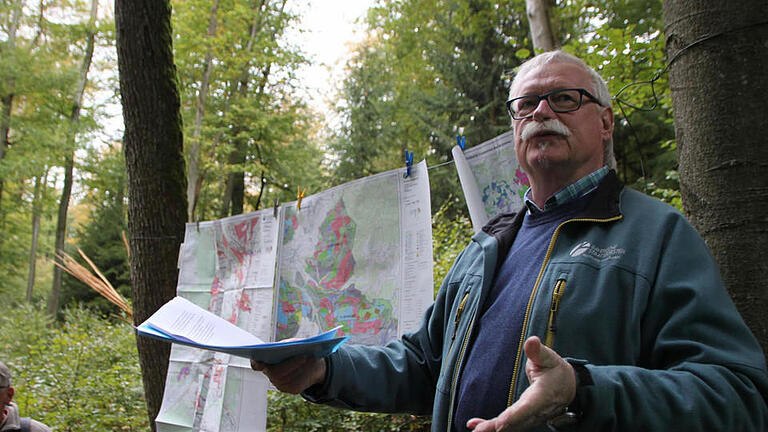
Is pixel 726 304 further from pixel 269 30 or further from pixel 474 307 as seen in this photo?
pixel 269 30

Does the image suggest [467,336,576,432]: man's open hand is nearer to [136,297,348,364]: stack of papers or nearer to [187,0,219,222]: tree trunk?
[136,297,348,364]: stack of papers

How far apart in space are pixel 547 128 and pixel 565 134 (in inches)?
2.0

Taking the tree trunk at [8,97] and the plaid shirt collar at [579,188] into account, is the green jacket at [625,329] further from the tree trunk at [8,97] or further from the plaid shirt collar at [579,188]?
the tree trunk at [8,97]

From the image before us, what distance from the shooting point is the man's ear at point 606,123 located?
1.48m

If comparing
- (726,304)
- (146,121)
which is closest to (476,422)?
(726,304)

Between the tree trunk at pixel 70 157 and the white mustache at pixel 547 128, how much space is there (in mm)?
14362

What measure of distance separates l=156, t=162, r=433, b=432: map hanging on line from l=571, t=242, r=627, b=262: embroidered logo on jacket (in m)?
0.98

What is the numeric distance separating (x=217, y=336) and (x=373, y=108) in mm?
13062

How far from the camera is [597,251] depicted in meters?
1.17

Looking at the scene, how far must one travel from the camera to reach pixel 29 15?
1466cm

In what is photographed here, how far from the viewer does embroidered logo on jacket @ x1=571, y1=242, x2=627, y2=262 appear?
45.3 inches

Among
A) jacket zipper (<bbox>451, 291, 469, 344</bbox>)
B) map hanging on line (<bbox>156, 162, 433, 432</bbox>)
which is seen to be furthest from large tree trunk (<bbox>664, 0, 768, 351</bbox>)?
map hanging on line (<bbox>156, 162, 433, 432</bbox>)

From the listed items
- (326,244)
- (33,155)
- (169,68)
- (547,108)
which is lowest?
(326,244)

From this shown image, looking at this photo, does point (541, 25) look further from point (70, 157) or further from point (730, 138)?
point (70, 157)
